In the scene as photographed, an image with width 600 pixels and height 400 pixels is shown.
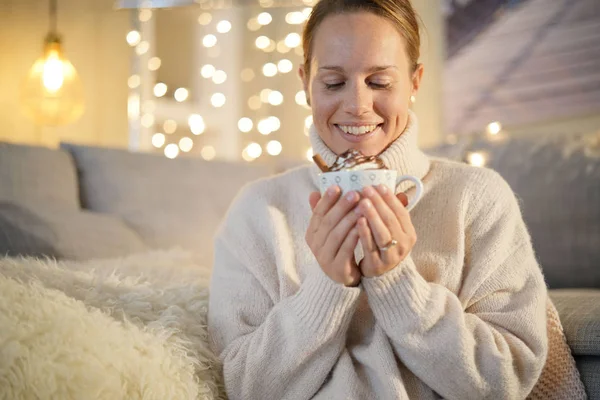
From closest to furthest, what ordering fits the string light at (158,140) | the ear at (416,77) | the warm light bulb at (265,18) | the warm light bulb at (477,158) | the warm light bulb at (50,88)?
the ear at (416,77) → the warm light bulb at (477,158) → the warm light bulb at (50,88) → the string light at (158,140) → the warm light bulb at (265,18)

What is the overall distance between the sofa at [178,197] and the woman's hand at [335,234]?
716 millimetres

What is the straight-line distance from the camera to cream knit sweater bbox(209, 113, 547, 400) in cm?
104

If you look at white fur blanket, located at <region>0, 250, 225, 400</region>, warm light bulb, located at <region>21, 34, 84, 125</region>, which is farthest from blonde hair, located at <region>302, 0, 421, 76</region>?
warm light bulb, located at <region>21, 34, 84, 125</region>

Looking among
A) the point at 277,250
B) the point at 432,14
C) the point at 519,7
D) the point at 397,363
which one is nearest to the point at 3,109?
the point at 432,14

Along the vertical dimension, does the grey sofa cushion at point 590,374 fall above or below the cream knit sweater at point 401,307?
below

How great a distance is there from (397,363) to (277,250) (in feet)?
0.95

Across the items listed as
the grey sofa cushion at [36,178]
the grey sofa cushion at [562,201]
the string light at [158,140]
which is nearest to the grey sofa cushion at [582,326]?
the grey sofa cushion at [562,201]

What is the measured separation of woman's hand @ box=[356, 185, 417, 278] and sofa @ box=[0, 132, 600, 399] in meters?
0.78

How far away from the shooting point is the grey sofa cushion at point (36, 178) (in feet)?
5.76

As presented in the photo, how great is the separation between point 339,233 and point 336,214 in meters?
0.03

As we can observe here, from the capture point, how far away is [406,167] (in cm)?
124

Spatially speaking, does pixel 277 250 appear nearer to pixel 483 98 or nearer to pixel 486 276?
pixel 486 276

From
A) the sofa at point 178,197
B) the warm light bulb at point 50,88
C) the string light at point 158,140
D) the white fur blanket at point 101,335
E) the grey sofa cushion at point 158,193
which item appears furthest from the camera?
the string light at point 158,140

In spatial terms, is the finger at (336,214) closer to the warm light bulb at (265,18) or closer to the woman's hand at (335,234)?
the woman's hand at (335,234)
